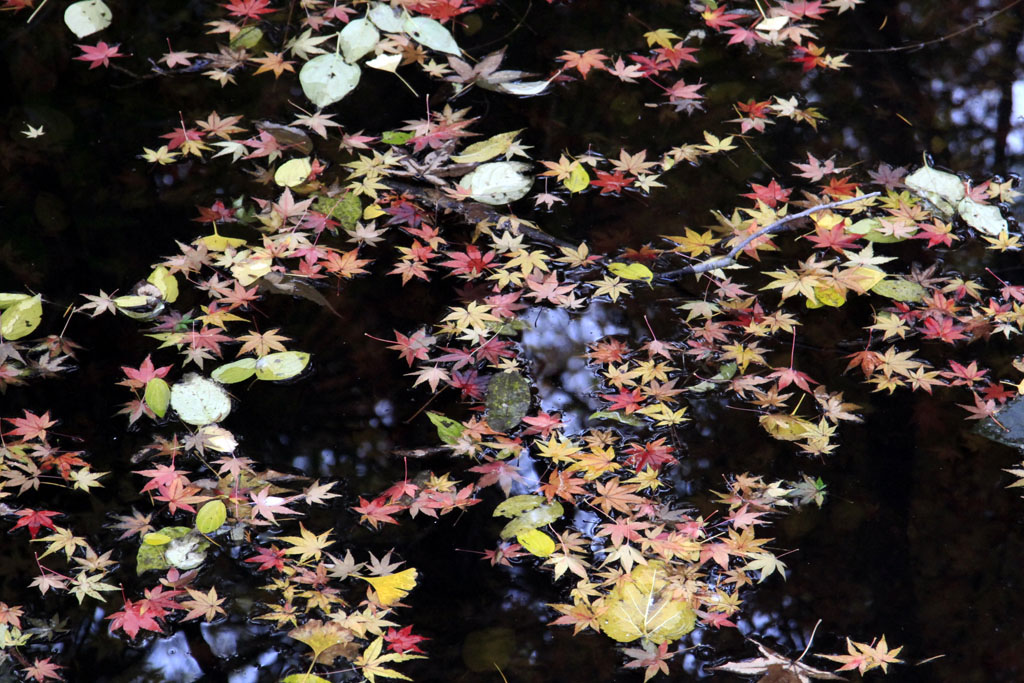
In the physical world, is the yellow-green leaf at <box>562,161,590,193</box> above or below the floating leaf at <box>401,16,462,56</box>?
below

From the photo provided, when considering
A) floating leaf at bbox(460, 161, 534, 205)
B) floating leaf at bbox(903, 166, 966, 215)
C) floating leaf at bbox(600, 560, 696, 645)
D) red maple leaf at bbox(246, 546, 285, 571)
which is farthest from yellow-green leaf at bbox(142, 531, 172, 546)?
floating leaf at bbox(903, 166, 966, 215)

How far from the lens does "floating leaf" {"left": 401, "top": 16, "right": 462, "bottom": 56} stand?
337cm

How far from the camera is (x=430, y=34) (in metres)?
3.40

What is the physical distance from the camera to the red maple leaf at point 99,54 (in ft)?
10.9

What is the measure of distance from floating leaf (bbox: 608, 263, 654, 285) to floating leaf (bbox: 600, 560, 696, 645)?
3.44ft

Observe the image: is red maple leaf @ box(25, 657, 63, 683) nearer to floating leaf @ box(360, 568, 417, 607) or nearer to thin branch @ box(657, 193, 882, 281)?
floating leaf @ box(360, 568, 417, 607)

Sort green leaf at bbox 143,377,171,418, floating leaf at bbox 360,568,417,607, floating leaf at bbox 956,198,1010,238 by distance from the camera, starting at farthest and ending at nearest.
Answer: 1. floating leaf at bbox 956,198,1010,238
2. green leaf at bbox 143,377,171,418
3. floating leaf at bbox 360,568,417,607

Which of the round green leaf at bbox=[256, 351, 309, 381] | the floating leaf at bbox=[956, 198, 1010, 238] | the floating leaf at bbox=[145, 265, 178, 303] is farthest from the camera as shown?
the floating leaf at bbox=[956, 198, 1010, 238]

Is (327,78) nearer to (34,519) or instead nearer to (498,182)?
(498,182)

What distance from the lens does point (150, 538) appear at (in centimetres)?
207

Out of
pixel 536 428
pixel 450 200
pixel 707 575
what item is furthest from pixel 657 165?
pixel 707 575

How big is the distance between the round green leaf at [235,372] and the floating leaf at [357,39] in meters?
1.57

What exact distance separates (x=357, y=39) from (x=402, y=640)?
256 centimetres

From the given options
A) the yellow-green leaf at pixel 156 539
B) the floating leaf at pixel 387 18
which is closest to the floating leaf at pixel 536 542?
the yellow-green leaf at pixel 156 539
